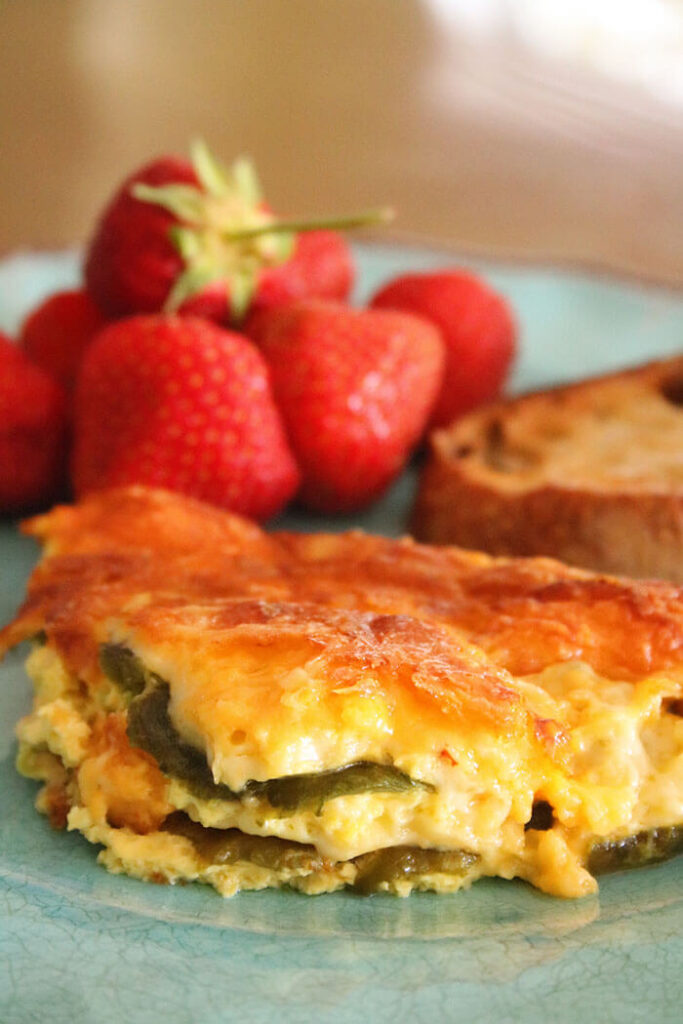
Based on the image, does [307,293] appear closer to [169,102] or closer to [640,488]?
[640,488]

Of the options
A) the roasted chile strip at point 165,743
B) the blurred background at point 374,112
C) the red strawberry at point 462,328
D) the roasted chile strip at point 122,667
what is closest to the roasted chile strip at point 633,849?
the roasted chile strip at point 165,743

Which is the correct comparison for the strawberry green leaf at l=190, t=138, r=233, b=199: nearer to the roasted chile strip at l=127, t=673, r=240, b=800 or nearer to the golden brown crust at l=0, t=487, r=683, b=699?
the golden brown crust at l=0, t=487, r=683, b=699

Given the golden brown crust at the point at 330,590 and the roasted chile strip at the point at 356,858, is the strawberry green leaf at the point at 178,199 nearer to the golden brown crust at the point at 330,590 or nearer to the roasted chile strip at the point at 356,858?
the golden brown crust at the point at 330,590

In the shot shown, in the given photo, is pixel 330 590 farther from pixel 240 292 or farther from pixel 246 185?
pixel 246 185

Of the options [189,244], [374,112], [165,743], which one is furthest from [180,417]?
[374,112]

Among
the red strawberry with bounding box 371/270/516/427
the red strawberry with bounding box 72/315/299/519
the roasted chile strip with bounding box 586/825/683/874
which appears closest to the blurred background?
the red strawberry with bounding box 371/270/516/427
